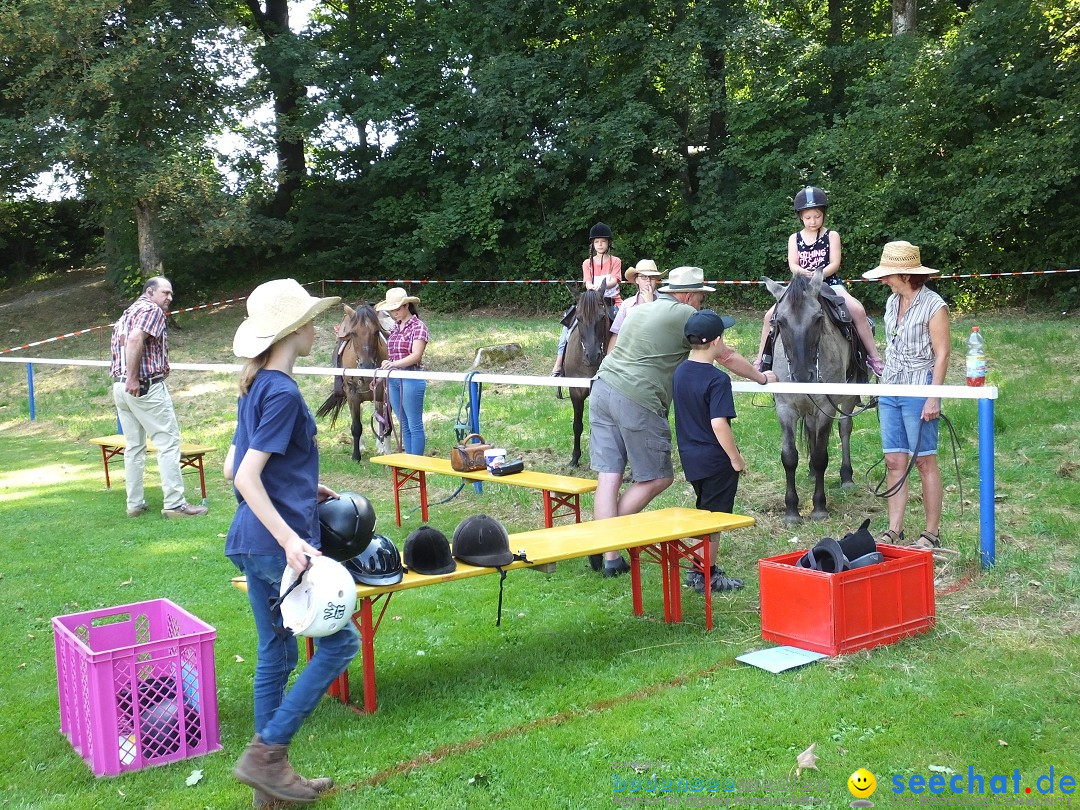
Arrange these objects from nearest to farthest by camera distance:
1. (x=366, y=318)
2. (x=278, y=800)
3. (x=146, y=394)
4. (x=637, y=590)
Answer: (x=278, y=800)
(x=637, y=590)
(x=146, y=394)
(x=366, y=318)

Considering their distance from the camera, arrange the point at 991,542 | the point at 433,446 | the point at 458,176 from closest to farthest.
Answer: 1. the point at 991,542
2. the point at 433,446
3. the point at 458,176

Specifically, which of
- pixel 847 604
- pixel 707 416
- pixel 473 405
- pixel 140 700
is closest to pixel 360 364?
pixel 473 405

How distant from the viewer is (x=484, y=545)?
494cm

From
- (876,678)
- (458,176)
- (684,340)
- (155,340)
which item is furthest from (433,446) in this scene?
(458,176)

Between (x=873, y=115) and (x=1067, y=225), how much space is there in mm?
4551

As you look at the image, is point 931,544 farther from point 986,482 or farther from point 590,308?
point 590,308

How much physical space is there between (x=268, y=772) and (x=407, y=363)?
24.4ft

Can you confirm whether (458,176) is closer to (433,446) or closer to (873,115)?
(873,115)

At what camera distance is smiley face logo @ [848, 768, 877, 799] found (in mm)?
3592

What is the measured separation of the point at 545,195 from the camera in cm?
2656

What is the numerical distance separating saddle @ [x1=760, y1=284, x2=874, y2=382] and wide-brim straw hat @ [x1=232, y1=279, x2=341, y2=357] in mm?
5355

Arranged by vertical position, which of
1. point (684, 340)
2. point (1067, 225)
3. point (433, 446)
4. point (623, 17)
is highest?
point (623, 17)

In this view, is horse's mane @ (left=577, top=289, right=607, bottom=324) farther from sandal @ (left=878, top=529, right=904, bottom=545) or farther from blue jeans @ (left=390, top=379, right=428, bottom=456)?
sandal @ (left=878, top=529, right=904, bottom=545)

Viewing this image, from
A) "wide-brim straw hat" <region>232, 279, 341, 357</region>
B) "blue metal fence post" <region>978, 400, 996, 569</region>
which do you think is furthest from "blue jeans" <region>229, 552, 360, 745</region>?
"blue metal fence post" <region>978, 400, 996, 569</region>
